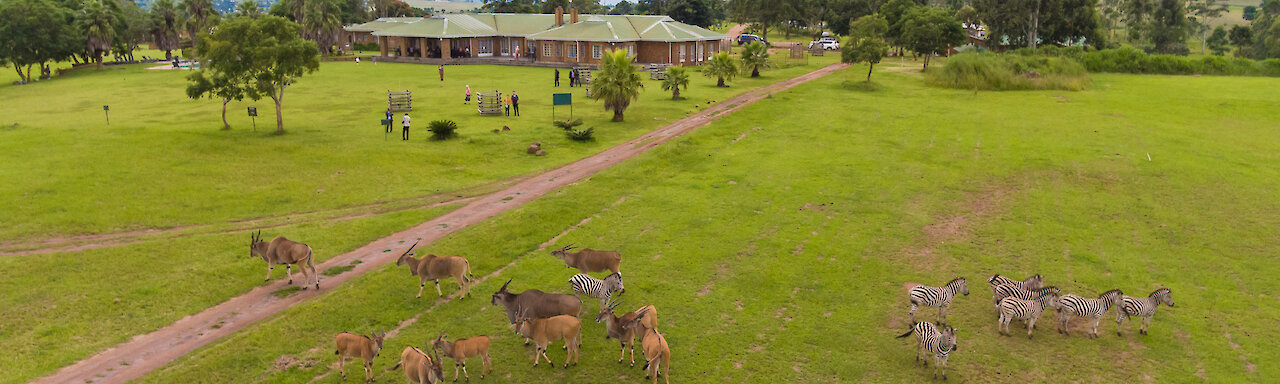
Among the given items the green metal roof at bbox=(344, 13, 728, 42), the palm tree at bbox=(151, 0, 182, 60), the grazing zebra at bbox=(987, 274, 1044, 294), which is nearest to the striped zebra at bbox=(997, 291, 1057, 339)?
the grazing zebra at bbox=(987, 274, 1044, 294)

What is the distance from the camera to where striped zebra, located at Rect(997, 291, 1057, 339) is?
17344mm

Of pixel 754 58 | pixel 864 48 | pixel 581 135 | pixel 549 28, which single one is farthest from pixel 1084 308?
pixel 549 28

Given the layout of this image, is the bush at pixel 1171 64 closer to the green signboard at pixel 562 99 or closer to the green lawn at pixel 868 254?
the green lawn at pixel 868 254

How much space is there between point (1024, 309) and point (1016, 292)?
1.38 meters

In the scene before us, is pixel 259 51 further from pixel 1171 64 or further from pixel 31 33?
pixel 1171 64

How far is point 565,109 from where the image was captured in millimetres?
53875

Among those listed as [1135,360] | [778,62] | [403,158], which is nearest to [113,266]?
[403,158]

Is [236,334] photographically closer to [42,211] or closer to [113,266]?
[113,266]

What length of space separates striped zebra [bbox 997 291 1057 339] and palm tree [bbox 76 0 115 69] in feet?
340

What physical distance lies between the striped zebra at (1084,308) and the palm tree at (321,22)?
349 feet

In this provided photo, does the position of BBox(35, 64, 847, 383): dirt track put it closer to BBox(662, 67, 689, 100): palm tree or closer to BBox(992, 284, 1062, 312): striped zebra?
BBox(992, 284, 1062, 312): striped zebra

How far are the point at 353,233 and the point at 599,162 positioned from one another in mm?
14156

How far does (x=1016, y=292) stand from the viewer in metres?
18.6

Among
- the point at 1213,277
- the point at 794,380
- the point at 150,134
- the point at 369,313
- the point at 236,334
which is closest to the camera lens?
the point at 794,380
